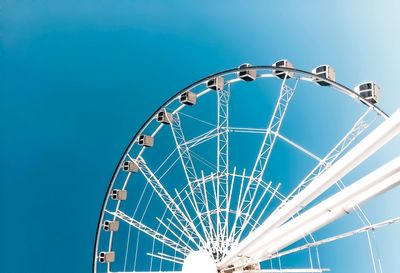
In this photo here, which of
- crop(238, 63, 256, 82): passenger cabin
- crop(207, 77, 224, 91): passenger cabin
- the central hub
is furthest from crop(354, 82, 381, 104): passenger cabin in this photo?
the central hub

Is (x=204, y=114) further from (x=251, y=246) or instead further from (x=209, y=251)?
(x=251, y=246)

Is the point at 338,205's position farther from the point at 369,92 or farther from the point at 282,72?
the point at 282,72

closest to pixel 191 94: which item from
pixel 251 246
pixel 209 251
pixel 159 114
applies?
pixel 159 114

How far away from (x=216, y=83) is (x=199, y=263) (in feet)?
33.2

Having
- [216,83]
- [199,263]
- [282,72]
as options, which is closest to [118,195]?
[199,263]

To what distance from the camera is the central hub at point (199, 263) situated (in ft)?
66.9

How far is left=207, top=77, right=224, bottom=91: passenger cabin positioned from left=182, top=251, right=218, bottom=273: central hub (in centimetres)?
931

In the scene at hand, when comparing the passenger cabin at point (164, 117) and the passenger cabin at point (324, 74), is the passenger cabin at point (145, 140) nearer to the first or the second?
the passenger cabin at point (164, 117)

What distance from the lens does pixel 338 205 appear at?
12.0 m

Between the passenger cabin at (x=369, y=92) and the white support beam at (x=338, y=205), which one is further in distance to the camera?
the passenger cabin at (x=369, y=92)

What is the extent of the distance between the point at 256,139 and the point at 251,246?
31.9 meters

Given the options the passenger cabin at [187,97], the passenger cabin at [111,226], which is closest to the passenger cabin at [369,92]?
the passenger cabin at [187,97]

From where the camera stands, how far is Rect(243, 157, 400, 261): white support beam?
10.2 metres

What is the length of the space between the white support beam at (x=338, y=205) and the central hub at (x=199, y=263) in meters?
3.42
